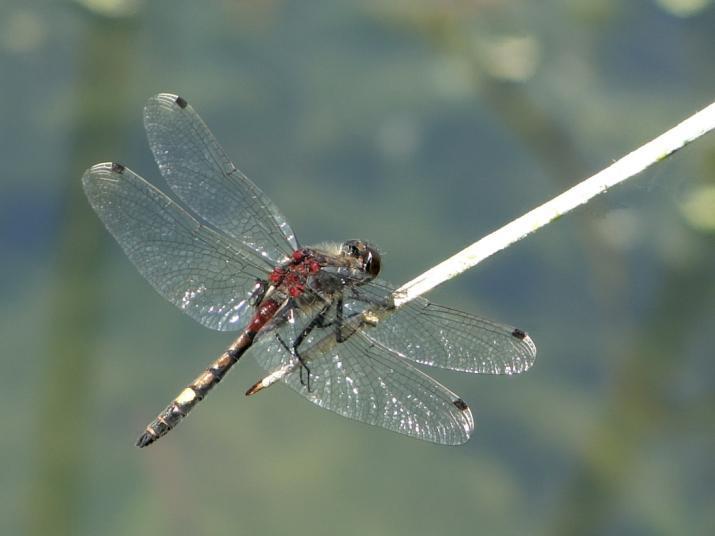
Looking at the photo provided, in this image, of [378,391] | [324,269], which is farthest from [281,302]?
[378,391]

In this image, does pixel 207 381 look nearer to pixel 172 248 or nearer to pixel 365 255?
pixel 172 248

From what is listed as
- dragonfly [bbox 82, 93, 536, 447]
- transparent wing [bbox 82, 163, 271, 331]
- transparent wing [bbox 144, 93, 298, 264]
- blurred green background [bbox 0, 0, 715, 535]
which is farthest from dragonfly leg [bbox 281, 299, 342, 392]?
blurred green background [bbox 0, 0, 715, 535]

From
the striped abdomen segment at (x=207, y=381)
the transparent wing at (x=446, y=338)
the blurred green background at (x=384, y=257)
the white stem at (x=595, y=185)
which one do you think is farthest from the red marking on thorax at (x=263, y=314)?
the blurred green background at (x=384, y=257)

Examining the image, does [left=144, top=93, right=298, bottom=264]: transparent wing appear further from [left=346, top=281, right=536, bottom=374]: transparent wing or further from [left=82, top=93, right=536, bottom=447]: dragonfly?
[left=346, top=281, right=536, bottom=374]: transparent wing

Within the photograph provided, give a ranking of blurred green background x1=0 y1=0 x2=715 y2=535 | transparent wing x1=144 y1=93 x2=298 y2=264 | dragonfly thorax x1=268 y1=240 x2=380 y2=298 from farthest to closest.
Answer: blurred green background x1=0 y1=0 x2=715 y2=535, transparent wing x1=144 y1=93 x2=298 y2=264, dragonfly thorax x1=268 y1=240 x2=380 y2=298

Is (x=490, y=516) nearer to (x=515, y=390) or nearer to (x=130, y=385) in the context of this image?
(x=515, y=390)
